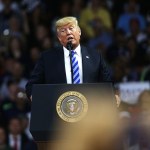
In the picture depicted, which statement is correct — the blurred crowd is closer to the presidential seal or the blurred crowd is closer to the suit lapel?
the suit lapel

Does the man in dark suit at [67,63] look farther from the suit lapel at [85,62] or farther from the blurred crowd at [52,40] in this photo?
the blurred crowd at [52,40]

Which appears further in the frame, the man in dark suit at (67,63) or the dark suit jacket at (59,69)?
the dark suit jacket at (59,69)

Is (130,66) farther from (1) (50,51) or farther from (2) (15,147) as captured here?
(1) (50,51)

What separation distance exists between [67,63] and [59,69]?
0.30 feet

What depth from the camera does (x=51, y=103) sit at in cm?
643

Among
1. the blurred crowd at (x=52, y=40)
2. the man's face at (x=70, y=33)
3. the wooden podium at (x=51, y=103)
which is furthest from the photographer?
the blurred crowd at (x=52, y=40)

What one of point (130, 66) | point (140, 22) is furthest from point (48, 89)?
point (140, 22)

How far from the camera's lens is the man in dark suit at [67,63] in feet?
22.3

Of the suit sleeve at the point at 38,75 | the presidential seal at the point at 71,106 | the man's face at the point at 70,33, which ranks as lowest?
the presidential seal at the point at 71,106

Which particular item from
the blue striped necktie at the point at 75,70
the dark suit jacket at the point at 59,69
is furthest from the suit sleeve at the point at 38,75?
the blue striped necktie at the point at 75,70

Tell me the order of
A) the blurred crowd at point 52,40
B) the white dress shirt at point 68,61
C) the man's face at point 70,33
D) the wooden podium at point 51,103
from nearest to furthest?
the wooden podium at point 51,103
the man's face at point 70,33
the white dress shirt at point 68,61
the blurred crowd at point 52,40

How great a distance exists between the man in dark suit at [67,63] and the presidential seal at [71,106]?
16.4 inches

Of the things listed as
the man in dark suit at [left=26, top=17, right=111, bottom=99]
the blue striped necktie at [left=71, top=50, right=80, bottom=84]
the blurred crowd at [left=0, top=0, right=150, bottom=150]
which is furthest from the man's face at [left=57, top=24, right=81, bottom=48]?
the blurred crowd at [left=0, top=0, right=150, bottom=150]

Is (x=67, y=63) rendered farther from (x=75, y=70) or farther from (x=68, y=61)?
(x=75, y=70)
